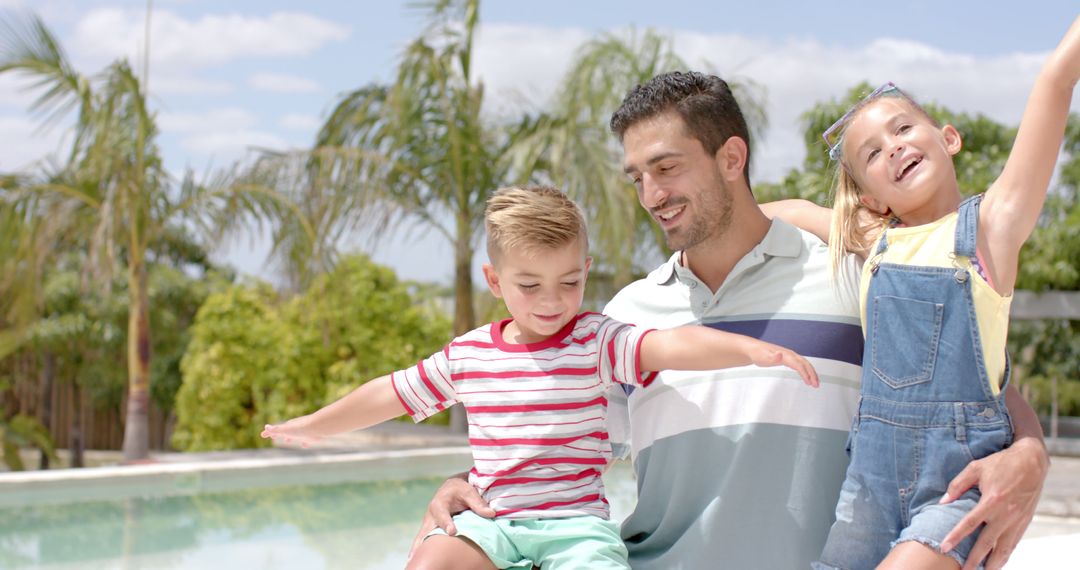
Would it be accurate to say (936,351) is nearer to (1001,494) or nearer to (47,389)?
(1001,494)

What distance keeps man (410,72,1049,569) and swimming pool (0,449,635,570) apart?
4.72m

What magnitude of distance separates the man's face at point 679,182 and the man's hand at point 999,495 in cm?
76

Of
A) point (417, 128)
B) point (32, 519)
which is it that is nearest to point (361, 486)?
point (32, 519)

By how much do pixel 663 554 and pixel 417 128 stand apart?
29.4 ft

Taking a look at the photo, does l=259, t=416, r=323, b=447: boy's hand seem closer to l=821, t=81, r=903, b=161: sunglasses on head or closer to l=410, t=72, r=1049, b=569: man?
l=410, t=72, r=1049, b=569: man

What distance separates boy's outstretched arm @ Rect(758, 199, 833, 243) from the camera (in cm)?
229

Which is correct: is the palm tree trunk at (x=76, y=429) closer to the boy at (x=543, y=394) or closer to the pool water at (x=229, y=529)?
the pool water at (x=229, y=529)

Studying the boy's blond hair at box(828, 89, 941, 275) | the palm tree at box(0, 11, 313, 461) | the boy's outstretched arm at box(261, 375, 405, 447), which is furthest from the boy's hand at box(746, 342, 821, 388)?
the palm tree at box(0, 11, 313, 461)

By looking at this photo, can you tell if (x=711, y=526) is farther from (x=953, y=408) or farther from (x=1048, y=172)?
(x=1048, y=172)

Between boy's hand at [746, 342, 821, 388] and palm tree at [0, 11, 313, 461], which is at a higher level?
palm tree at [0, 11, 313, 461]

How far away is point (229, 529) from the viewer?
24.7ft

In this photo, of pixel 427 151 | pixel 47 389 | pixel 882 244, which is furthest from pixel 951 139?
pixel 47 389

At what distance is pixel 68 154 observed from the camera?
9.29m

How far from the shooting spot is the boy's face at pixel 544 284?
6.75 ft
